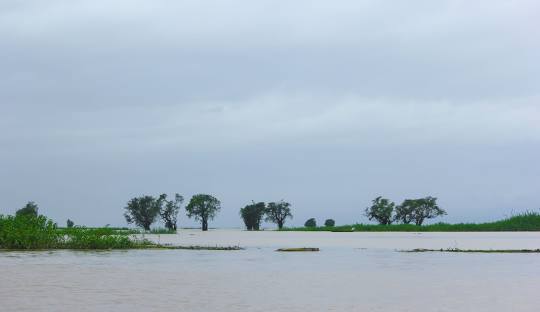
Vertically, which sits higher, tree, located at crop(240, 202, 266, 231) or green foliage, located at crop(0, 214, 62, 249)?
tree, located at crop(240, 202, 266, 231)

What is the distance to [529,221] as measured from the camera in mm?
94812

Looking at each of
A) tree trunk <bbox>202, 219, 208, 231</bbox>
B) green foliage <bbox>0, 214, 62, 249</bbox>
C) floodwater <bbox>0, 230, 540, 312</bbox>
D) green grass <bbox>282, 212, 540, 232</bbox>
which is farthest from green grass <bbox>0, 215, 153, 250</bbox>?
tree trunk <bbox>202, 219, 208, 231</bbox>

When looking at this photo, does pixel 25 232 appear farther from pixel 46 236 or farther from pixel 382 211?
pixel 382 211

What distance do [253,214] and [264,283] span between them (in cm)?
10729

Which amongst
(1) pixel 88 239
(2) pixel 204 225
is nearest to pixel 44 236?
(1) pixel 88 239

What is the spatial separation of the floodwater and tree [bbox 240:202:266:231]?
90.5m

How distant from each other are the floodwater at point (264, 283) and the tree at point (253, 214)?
9049cm

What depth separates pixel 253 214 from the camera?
436ft

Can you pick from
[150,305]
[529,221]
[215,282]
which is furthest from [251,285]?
[529,221]

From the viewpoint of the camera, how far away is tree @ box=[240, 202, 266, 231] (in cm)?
13175

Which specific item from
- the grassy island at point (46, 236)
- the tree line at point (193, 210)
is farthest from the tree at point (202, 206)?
the grassy island at point (46, 236)

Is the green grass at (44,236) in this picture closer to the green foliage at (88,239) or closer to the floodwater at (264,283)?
the green foliage at (88,239)

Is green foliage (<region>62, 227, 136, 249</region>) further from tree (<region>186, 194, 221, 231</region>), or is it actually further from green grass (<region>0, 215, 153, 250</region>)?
tree (<region>186, 194, 221, 231</region>)

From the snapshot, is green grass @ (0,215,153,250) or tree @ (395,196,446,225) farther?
tree @ (395,196,446,225)
